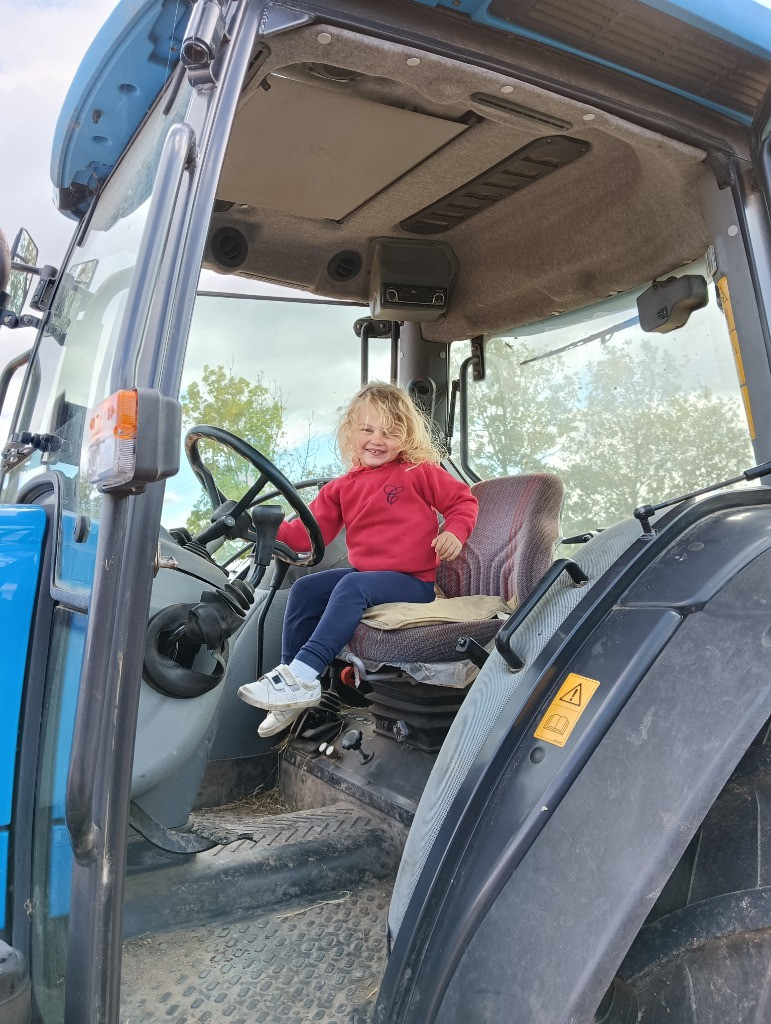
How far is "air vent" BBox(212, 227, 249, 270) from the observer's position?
89.1 inches

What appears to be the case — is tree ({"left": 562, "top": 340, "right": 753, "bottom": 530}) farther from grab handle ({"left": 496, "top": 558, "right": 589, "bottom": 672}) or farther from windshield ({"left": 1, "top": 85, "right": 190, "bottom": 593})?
windshield ({"left": 1, "top": 85, "right": 190, "bottom": 593})

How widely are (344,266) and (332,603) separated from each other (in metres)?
1.08

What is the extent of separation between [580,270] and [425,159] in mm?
511

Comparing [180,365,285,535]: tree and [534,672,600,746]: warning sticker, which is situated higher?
[180,365,285,535]: tree

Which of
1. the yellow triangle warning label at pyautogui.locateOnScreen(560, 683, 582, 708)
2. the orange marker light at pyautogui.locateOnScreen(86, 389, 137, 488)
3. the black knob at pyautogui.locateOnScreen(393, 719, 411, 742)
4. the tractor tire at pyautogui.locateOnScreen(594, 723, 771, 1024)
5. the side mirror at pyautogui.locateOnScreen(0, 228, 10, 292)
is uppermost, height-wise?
the side mirror at pyautogui.locateOnScreen(0, 228, 10, 292)

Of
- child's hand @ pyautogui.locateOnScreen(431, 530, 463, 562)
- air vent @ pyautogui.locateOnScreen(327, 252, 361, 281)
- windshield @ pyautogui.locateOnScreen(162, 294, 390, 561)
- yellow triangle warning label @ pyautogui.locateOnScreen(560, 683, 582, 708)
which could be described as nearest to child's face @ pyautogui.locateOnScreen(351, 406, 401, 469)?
windshield @ pyautogui.locateOnScreen(162, 294, 390, 561)

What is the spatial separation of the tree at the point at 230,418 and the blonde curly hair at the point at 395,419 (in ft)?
0.83

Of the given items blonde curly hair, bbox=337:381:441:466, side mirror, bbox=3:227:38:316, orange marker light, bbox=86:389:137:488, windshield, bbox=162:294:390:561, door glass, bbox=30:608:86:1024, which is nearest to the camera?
orange marker light, bbox=86:389:137:488

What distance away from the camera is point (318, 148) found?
1883mm

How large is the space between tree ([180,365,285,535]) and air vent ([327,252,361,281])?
0.38 meters

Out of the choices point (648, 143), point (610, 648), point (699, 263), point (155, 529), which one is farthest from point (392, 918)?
point (699, 263)

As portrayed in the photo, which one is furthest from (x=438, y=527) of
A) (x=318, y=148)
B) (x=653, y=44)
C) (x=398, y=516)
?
(x=653, y=44)

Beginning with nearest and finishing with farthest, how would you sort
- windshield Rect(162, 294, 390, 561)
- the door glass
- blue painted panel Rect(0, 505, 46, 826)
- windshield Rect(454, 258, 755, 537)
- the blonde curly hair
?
the door glass, blue painted panel Rect(0, 505, 46, 826), windshield Rect(454, 258, 755, 537), the blonde curly hair, windshield Rect(162, 294, 390, 561)

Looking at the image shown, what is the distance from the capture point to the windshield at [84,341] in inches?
45.9
